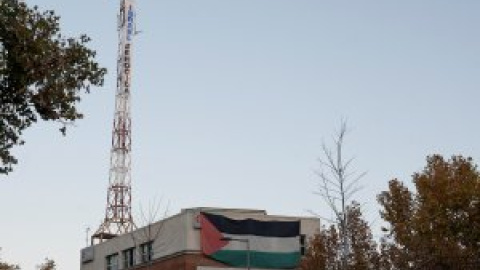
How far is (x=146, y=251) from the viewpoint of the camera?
68.6 meters

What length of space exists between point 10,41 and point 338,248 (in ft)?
88.5

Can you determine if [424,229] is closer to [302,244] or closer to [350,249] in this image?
[350,249]

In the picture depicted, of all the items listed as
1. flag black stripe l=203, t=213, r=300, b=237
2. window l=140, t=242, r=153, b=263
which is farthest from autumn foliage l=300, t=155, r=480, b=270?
window l=140, t=242, r=153, b=263

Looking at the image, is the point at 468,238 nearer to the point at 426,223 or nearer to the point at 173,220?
the point at 426,223

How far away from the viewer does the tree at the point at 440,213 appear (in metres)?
47.4

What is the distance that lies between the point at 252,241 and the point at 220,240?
272 centimetres

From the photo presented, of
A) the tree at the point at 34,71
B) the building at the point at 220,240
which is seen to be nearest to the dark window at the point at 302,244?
the building at the point at 220,240

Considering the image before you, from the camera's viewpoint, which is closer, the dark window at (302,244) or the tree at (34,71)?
the tree at (34,71)

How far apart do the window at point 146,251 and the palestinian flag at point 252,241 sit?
21.3 feet

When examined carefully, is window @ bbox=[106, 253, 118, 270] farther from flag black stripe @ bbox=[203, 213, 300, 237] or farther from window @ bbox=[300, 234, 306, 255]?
window @ bbox=[300, 234, 306, 255]

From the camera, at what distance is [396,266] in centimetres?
4444

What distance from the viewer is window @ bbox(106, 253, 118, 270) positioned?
73000 mm

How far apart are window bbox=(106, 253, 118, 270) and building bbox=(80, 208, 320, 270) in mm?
3950

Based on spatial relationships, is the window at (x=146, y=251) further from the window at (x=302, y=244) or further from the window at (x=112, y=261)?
the window at (x=302, y=244)
